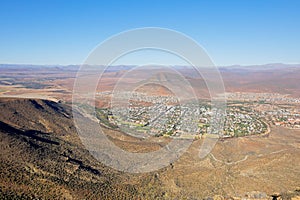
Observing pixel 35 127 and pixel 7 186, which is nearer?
pixel 7 186

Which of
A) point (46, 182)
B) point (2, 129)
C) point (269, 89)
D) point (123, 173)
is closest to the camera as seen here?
point (46, 182)

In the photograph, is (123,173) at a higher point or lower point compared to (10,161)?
lower

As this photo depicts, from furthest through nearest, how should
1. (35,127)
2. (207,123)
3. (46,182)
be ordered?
1. (207,123)
2. (35,127)
3. (46,182)

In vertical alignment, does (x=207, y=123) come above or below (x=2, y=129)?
below

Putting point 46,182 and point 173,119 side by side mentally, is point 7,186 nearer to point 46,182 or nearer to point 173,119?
point 46,182

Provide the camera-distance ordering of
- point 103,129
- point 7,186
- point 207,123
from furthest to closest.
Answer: point 207,123 < point 103,129 < point 7,186

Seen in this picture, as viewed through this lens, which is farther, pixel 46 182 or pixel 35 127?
pixel 35 127

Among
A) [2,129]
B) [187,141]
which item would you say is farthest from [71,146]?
[187,141]

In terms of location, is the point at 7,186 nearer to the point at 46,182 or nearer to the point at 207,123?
the point at 46,182

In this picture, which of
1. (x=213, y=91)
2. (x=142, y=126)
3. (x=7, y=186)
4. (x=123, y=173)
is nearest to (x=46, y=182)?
(x=7, y=186)
